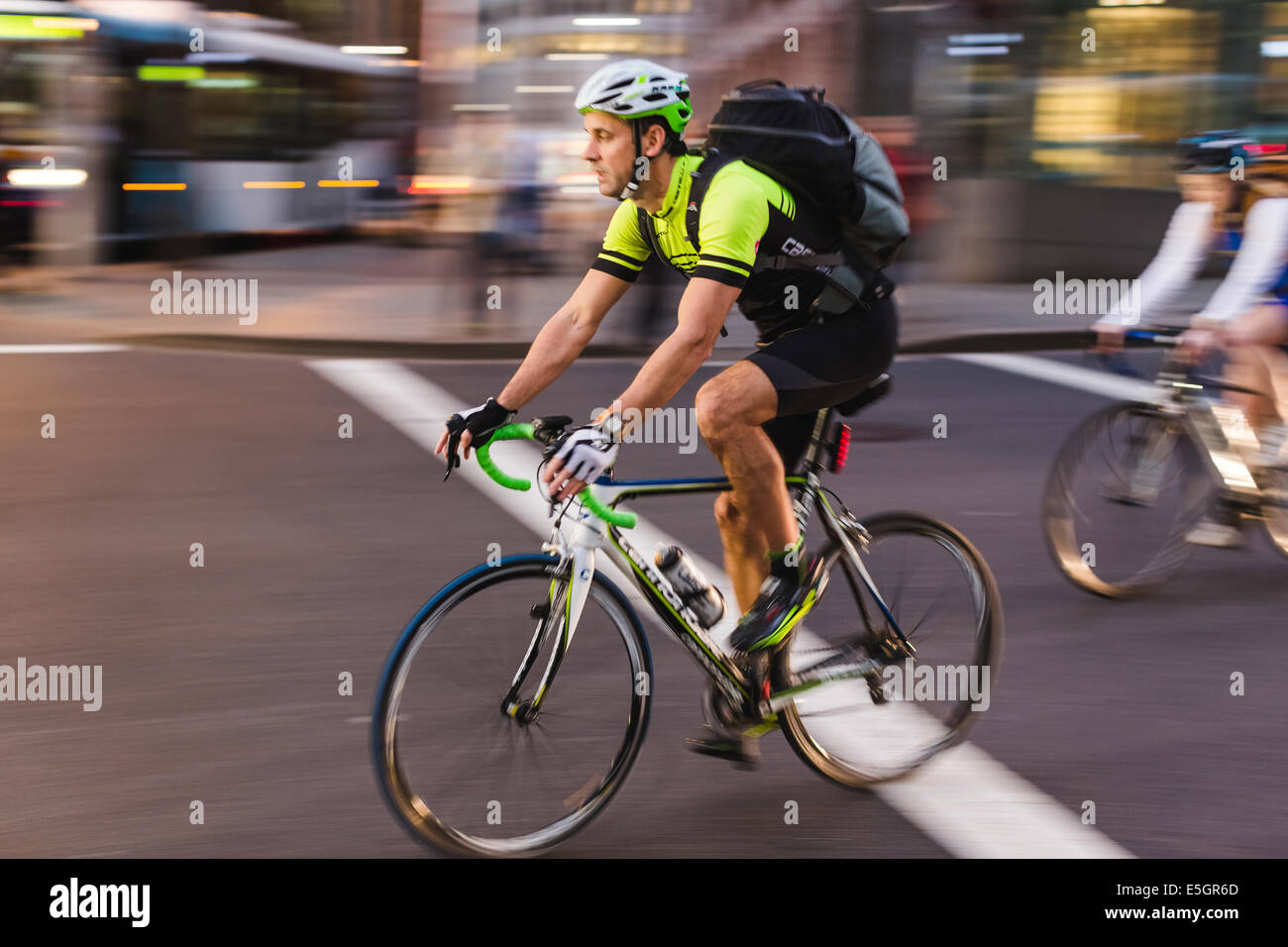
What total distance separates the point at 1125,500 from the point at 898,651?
2.17 m

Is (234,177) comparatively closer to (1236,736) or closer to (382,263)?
(382,263)

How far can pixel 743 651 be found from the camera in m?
4.26

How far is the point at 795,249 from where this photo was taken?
4.10 metres

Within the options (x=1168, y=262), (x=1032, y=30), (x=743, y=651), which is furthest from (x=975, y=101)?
(x=743, y=651)

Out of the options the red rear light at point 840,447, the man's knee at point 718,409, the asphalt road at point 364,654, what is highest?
the man's knee at point 718,409

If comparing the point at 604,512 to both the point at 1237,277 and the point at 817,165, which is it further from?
the point at 1237,277

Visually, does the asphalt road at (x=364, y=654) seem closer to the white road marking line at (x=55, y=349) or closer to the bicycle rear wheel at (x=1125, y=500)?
the bicycle rear wheel at (x=1125, y=500)

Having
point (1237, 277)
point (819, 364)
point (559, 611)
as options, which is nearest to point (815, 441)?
point (819, 364)

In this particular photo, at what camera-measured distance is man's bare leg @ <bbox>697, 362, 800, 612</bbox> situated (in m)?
4.03

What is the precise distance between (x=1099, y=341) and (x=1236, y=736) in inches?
71.6

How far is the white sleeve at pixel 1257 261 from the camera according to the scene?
6.24 m

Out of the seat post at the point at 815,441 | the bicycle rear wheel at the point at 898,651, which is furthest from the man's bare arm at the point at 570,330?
the bicycle rear wheel at the point at 898,651

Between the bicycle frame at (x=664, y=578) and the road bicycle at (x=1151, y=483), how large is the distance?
7.11ft

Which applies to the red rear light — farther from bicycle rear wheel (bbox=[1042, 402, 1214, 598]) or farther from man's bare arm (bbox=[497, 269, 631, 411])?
bicycle rear wheel (bbox=[1042, 402, 1214, 598])
